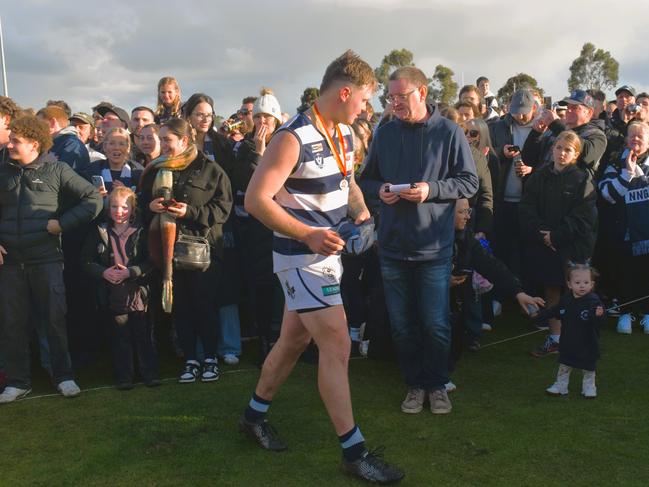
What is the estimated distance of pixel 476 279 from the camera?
6211 mm

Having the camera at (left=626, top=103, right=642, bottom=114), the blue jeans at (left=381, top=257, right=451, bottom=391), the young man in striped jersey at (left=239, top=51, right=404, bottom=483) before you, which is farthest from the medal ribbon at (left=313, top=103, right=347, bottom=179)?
the camera at (left=626, top=103, right=642, bottom=114)

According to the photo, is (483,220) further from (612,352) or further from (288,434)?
(288,434)

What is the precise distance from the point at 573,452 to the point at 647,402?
1139 mm

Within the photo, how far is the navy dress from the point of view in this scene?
5043 mm

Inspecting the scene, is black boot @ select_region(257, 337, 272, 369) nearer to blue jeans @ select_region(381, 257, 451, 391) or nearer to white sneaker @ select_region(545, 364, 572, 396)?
blue jeans @ select_region(381, 257, 451, 391)

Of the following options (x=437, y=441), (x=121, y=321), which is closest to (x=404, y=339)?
(x=437, y=441)

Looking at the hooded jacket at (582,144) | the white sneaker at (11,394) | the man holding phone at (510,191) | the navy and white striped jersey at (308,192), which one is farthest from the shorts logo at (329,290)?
the man holding phone at (510,191)

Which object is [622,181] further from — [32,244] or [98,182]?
[32,244]

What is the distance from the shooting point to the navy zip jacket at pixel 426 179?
15.4ft

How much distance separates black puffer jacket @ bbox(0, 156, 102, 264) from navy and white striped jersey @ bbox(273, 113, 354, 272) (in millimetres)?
2340

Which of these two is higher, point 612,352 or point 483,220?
point 483,220

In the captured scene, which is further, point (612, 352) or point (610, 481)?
point (612, 352)

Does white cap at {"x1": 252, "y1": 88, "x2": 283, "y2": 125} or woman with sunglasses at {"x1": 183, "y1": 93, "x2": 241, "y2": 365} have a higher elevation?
white cap at {"x1": 252, "y1": 88, "x2": 283, "y2": 125}

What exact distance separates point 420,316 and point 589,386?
1.35 metres
